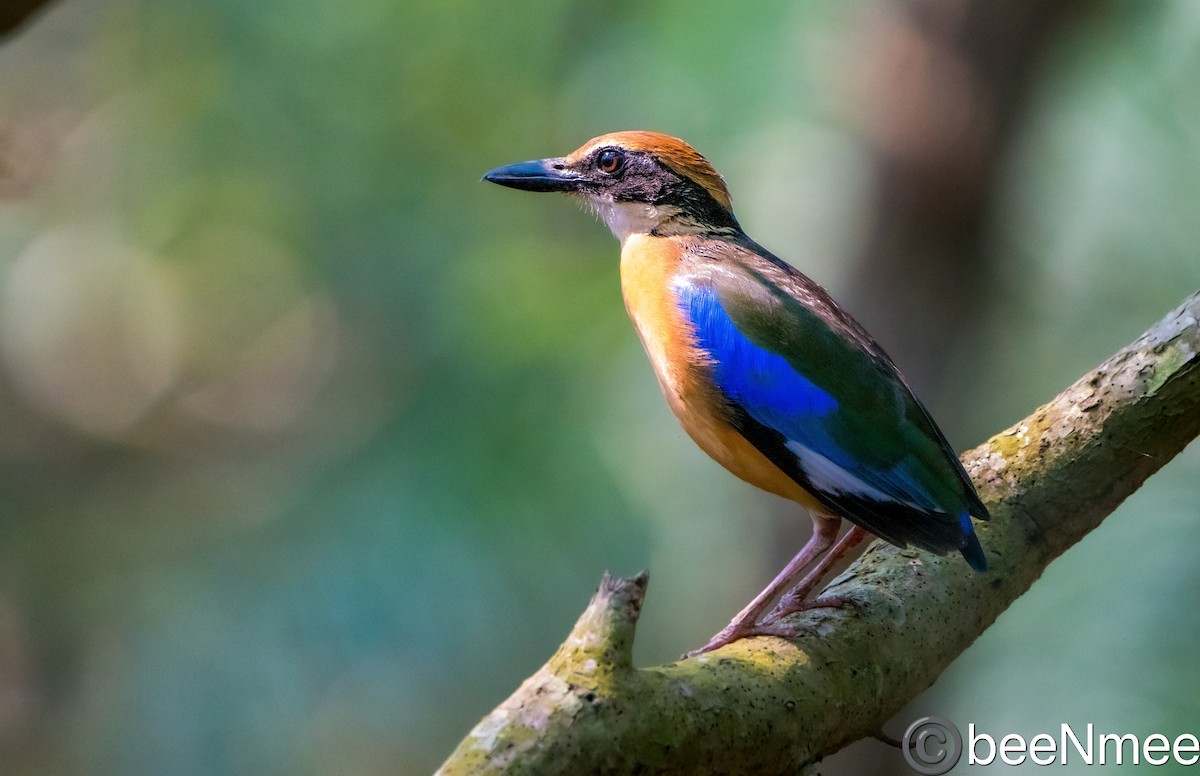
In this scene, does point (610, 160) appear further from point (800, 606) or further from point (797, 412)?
point (800, 606)

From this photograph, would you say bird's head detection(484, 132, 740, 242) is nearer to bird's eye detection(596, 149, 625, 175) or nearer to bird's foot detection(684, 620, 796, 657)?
bird's eye detection(596, 149, 625, 175)

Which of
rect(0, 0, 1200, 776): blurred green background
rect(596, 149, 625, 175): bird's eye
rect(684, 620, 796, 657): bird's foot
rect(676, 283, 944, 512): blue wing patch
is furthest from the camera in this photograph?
rect(0, 0, 1200, 776): blurred green background

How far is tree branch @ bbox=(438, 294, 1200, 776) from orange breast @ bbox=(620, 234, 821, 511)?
0.49 m

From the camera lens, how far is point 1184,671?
7434 mm

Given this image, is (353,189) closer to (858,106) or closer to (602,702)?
(858,106)

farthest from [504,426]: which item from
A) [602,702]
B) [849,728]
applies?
[602,702]

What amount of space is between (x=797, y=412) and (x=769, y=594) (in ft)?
2.18

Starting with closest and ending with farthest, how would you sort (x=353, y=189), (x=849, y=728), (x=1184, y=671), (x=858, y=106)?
(x=849, y=728) → (x=1184, y=671) → (x=858, y=106) → (x=353, y=189)

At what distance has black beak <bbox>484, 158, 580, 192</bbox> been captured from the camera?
229 inches

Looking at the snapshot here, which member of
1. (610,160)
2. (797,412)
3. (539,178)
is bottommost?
(797,412)

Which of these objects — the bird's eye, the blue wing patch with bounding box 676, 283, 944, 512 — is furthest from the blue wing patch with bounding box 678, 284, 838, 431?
the bird's eye

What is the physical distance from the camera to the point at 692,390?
475 cm

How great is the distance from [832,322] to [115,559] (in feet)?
31.0

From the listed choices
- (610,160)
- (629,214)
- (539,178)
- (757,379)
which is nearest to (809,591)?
(757,379)
